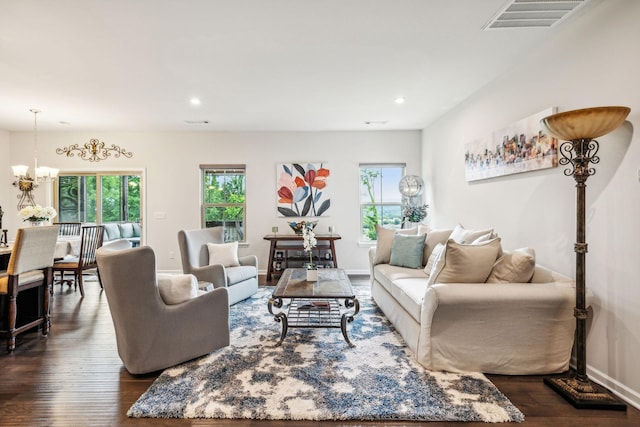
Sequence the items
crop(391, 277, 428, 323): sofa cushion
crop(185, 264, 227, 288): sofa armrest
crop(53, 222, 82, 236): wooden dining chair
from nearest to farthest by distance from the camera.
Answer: crop(391, 277, 428, 323): sofa cushion < crop(185, 264, 227, 288): sofa armrest < crop(53, 222, 82, 236): wooden dining chair

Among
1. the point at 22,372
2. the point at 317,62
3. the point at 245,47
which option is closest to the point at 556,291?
the point at 317,62

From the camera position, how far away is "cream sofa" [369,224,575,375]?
2.27 metres

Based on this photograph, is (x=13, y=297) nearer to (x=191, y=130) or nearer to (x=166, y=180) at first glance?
(x=166, y=180)

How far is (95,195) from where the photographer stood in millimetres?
6043

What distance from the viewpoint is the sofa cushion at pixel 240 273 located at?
12.7ft

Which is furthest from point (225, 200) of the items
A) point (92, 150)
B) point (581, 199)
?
point (581, 199)

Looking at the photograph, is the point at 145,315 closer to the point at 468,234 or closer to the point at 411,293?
the point at 411,293

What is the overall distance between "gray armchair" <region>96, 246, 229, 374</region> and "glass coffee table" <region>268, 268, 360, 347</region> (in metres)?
0.68

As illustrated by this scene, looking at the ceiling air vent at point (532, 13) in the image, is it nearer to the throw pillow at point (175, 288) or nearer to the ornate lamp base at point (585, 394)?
the ornate lamp base at point (585, 394)

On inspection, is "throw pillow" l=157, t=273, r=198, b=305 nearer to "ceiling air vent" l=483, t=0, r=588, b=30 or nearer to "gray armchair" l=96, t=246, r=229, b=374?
"gray armchair" l=96, t=246, r=229, b=374

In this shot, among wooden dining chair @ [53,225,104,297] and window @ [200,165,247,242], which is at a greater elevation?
window @ [200,165,247,242]

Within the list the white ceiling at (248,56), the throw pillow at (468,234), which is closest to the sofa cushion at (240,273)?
the white ceiling at (248,56)

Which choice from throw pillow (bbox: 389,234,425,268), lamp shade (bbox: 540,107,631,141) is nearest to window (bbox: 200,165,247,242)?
throw pillow (bbox: 389,234,425,268)

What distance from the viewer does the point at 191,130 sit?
582 centimetres
